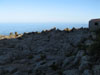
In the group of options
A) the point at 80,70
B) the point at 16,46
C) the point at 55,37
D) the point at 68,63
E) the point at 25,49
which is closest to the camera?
the point at 80,70

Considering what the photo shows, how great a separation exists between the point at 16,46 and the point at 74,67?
1478 cm

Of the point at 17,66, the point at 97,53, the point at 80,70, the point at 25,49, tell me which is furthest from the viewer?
the point at 25,49

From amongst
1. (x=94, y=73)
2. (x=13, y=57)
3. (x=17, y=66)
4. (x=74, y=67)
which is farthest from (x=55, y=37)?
(x=94, y=73)

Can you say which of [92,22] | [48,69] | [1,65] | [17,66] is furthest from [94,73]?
[92,22]

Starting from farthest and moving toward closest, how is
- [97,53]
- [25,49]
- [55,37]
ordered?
[55,37] → [25,49] → [97,53]

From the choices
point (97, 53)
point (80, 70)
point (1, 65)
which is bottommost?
point (1, 65)

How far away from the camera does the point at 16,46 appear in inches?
1000

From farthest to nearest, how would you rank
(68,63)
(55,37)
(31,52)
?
(55,37), (31,52), (68,63)

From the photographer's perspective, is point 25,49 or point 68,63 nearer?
point 68,63

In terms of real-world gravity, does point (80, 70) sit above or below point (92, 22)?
below

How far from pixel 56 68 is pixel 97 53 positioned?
4713mm

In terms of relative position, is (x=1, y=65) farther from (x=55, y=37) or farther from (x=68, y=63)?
(x=55, y=37)

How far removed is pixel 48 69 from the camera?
14.9 metres

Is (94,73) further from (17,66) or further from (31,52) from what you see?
(31,52)
